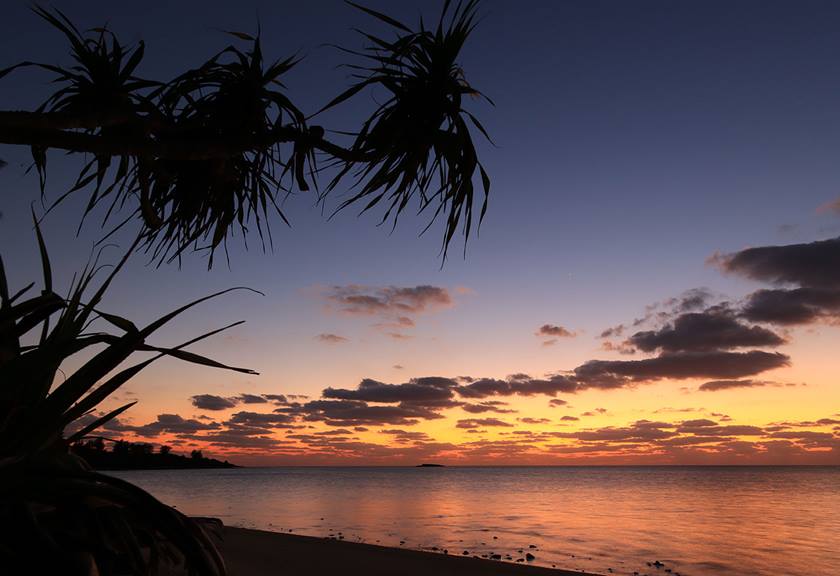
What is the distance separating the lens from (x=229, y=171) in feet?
11.1

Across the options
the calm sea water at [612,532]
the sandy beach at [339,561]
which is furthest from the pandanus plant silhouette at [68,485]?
the calm sea water at [612,532]

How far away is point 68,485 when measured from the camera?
2.84ft

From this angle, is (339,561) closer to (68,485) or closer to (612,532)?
(68,485)

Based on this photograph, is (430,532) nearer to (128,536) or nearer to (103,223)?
(103,223)

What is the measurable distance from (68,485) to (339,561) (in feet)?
21.2

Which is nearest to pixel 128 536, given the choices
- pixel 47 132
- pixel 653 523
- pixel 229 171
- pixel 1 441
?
pixel 1 441

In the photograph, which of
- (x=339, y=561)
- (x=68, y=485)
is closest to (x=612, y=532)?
(x=339, y=561)

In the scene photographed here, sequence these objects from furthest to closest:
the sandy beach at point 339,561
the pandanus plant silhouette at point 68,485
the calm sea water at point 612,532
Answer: the calm sea water at point 612,532 → the sandy beach at point 339,561 → the pandanus plant silhouette at point 68,485

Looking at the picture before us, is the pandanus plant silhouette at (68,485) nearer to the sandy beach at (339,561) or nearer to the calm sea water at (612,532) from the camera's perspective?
the sandy beach at (339,561)

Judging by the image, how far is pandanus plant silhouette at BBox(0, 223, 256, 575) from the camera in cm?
84

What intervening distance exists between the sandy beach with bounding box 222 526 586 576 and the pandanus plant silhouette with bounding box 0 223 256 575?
5.17m

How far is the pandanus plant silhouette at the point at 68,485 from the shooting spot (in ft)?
2.76

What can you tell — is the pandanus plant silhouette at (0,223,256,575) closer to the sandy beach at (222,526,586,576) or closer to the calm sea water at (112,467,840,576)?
the sandy beach at (222,526,586,576)

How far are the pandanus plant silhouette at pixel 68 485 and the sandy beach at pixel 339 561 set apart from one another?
517 centimetres
